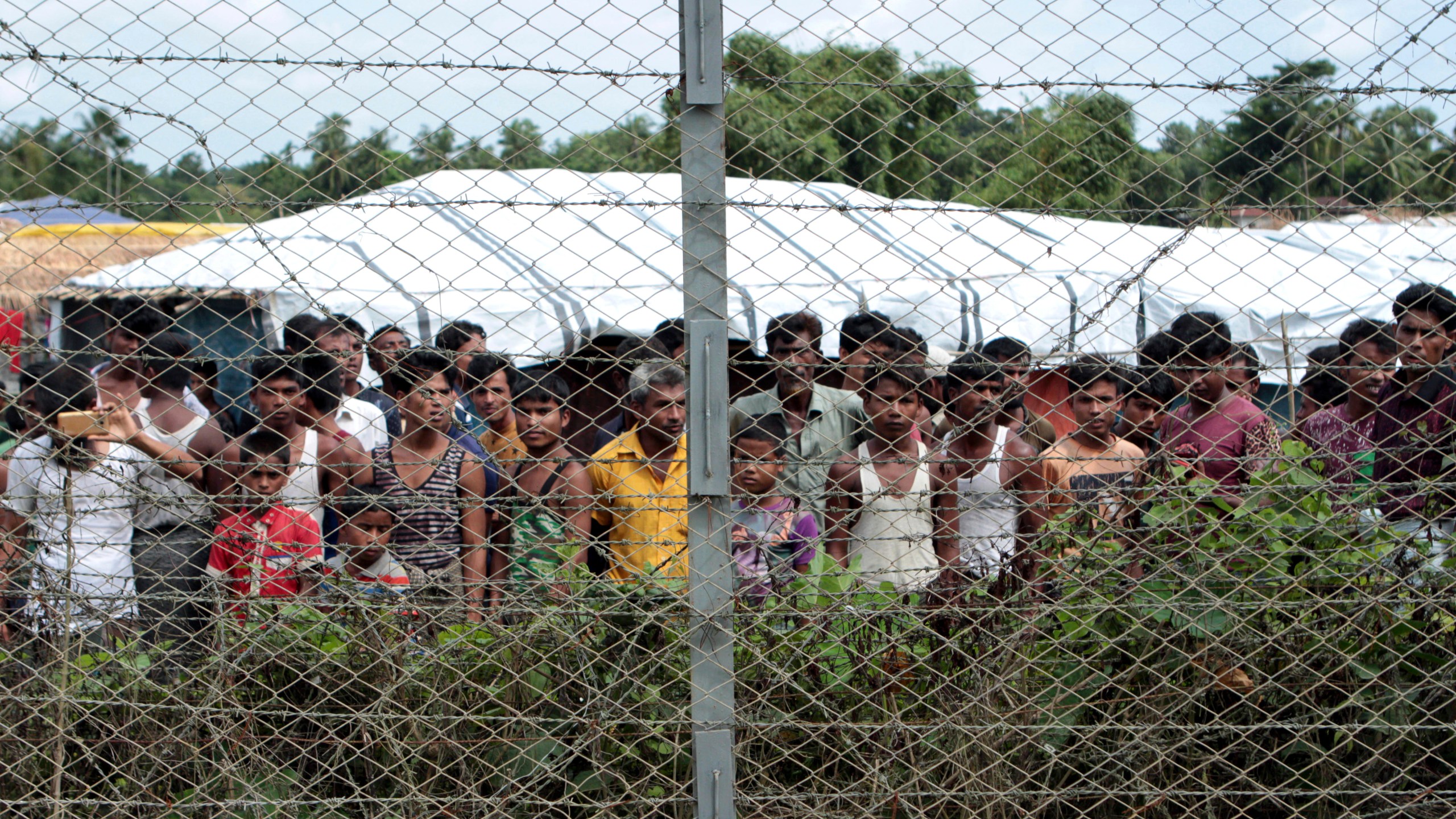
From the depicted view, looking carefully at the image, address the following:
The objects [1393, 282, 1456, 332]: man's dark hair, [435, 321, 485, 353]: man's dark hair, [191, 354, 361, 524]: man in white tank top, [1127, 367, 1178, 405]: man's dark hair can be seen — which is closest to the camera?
[1393, 282, 1456, 332]: man's dark hair

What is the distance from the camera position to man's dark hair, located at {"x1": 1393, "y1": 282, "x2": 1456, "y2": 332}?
3.24 meters

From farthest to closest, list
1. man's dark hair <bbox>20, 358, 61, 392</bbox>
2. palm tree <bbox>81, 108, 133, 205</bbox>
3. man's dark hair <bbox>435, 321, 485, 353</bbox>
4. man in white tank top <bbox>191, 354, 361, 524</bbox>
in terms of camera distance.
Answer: man's dark hair <bbox>20, 358, 61, 392</bbox> → man in white tank top <bbox>191, 354, 361, 524</bbox> → man's dark hair <bbox>435, 321, 485, 353</bbox> → palm tree <bbox>81, 108, 133, 205</bbox>

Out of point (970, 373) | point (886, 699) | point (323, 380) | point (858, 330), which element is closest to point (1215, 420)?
point (970, 373)

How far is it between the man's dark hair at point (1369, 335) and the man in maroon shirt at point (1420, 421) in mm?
55

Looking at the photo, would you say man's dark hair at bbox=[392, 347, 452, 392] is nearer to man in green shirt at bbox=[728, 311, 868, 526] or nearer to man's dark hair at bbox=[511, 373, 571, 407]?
man's dark hair at bbox=[511, 373, 571, 407]

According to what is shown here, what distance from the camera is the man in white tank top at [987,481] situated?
7.97ft

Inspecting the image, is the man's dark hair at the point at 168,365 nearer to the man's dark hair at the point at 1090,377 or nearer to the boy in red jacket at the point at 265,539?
the boy in red jacket at the point at 265,539

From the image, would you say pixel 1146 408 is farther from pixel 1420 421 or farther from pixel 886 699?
pixel 886 699

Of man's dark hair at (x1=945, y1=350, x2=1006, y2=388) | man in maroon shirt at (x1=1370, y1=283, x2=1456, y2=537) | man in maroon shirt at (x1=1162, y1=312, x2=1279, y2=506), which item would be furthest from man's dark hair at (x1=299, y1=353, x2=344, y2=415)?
man in maroon shirt at (x1=1370, y1=283, x2=1456, y2=537)

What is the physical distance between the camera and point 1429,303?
3.46m

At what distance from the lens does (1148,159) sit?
230 centimetres

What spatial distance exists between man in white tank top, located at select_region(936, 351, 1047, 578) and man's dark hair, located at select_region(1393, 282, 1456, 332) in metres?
1.21

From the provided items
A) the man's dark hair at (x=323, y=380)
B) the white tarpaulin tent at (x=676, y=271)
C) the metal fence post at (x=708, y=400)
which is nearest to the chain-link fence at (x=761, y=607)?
the metal fence post at (x=708, y=400)

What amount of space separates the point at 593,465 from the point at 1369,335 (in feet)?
7.72
